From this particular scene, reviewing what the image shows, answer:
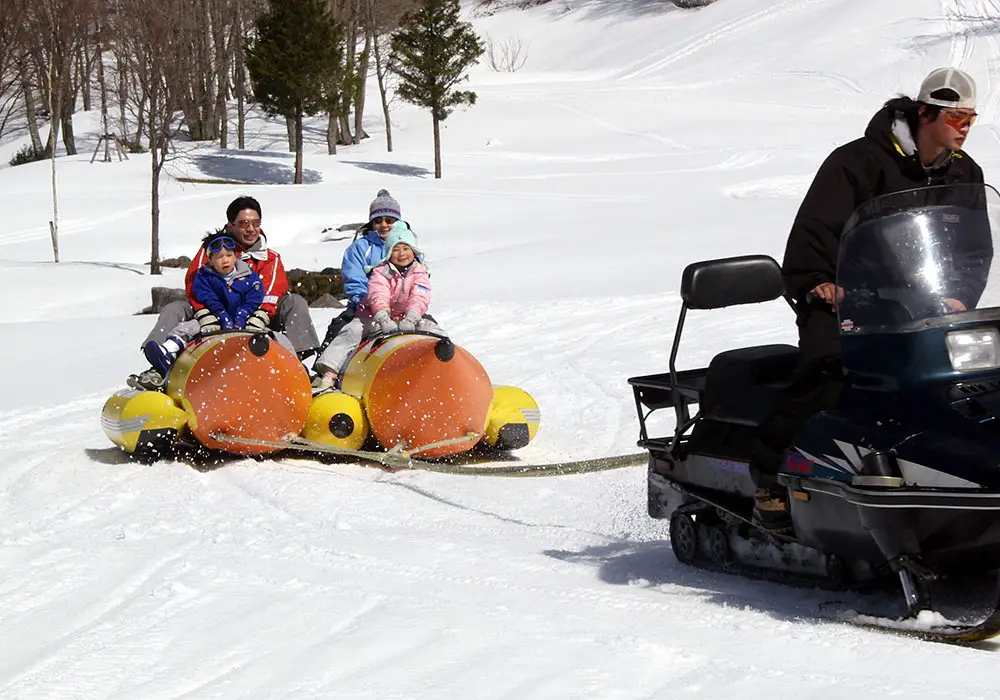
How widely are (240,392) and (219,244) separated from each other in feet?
4.41

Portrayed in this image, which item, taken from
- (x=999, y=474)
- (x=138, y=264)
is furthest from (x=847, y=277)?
(x=138, y=264)

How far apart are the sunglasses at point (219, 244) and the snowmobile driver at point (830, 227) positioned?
214 inches

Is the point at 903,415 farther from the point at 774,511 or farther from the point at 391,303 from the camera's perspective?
the point at 391,303

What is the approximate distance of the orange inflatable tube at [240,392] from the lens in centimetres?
870

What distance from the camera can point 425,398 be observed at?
8.73 metres

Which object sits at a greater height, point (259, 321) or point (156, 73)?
point (156, 73)

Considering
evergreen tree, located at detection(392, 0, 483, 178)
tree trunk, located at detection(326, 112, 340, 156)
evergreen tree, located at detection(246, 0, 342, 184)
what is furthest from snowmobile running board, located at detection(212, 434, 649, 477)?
tree trunk, located at detection(326, 112, 340, 156)

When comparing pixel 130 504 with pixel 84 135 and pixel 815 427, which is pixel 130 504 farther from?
pixel 84 135

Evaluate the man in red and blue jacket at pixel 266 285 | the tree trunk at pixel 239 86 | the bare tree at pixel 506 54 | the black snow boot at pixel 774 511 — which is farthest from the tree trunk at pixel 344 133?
the black snow boot at pixel 774 511

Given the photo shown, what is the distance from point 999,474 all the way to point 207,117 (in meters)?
50.1

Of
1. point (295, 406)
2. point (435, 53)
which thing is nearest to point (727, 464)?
point (295, 406)

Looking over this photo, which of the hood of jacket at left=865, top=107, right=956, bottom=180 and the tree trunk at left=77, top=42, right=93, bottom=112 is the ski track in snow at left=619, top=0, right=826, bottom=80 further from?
the hood of jacket at left=865, top=107, right=956, bottom=180

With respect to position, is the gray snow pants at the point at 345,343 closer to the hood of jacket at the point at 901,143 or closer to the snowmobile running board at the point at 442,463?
the snowmobile running board at the point at 442,463

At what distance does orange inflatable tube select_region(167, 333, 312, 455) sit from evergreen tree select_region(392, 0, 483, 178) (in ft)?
114
